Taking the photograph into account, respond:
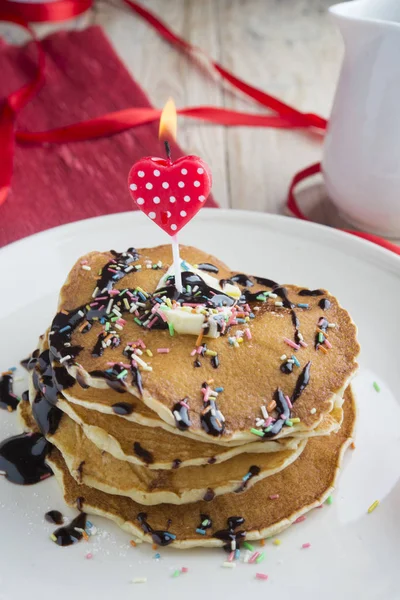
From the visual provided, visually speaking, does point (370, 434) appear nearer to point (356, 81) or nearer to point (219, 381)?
point (219, 381)

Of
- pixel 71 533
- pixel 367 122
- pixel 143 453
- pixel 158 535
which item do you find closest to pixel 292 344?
pixel 143 453

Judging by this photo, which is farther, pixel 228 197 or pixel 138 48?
pixel 138 48

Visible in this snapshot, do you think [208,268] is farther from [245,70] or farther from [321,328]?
[245,70]

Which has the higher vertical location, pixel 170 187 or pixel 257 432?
pixel 170 187

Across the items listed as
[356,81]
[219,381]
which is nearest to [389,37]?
[356,81]

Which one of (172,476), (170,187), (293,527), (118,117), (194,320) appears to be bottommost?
(293,527)

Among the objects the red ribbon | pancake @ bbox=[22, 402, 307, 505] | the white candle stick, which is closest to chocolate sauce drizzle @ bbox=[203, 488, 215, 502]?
pancake @ bbox=[22, 402, 307, 505]

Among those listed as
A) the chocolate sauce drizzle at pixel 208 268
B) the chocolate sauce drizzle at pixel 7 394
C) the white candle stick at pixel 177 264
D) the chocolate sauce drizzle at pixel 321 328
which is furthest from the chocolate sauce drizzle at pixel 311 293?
the chocolate sauce drizzle at pixel 7 394
